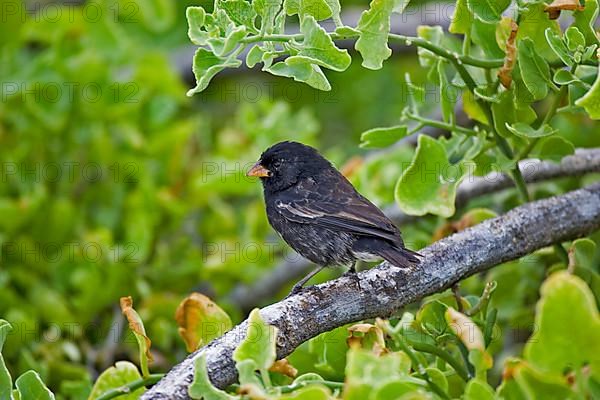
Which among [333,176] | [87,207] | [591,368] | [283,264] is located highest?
[591,368]

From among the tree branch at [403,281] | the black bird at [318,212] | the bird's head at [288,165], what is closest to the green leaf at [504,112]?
the tree branch at [403,281]

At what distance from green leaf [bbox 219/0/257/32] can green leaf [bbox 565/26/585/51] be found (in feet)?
3.05

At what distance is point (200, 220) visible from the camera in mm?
5266

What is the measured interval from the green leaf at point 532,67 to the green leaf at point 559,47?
11 centimetres

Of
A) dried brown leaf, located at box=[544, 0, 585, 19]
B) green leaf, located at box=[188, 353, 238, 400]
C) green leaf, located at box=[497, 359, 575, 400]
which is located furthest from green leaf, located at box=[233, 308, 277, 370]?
dried brown leaf, located at box=[544, 0, 585, 19]

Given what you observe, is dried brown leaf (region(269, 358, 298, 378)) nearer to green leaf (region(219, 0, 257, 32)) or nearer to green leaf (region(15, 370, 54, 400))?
green leaf (region(15, 370, 54, 400))

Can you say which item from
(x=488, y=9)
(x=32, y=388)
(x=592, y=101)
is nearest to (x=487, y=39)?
(x=488, y=9)

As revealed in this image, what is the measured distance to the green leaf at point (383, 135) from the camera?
330 cm

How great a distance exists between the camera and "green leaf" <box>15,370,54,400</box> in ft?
7.97

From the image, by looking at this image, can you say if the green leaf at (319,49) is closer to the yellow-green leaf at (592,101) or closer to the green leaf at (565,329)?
the yellow-green leaf at (592,101)

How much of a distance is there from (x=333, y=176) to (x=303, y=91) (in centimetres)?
263

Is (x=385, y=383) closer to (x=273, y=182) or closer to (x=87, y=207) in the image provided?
(x=273, y=182)

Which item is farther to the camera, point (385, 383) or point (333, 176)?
point (333, 176)

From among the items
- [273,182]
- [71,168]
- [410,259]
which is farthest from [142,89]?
[410,259]
